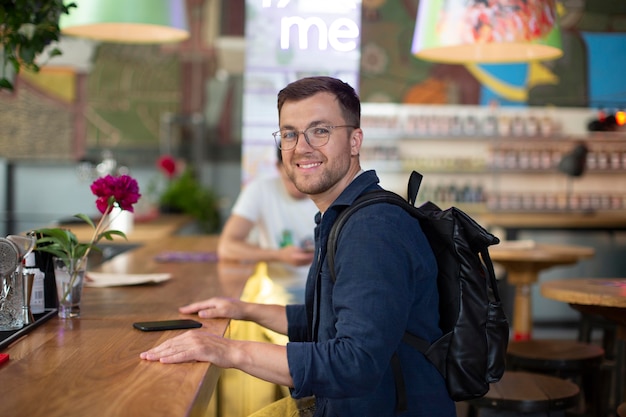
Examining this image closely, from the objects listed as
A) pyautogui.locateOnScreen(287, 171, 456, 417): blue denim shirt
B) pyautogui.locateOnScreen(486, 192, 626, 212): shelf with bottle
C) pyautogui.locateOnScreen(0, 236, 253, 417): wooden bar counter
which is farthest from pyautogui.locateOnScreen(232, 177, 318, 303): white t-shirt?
pyautogui.locateOnScreen(486, 192, 626, 212): shelf with bottle

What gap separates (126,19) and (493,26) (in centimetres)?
170

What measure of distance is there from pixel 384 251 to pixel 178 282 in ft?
5.19

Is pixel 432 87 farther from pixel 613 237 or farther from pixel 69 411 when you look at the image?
pixel 69 411

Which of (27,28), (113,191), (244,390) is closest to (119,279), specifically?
(244,390)

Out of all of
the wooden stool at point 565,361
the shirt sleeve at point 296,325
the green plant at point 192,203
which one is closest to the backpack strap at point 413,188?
the shirt sleeve at point 296,325

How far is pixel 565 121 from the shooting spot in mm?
Answer: 9789

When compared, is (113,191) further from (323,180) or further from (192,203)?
(192,203)

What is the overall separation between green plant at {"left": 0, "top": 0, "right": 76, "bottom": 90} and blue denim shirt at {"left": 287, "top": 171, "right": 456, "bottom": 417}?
136 centimetres

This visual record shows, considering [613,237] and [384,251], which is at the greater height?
[384,251]

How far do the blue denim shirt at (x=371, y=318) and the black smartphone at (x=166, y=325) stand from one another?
40 centimetres

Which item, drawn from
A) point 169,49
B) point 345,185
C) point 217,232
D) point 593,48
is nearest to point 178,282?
point 345,185

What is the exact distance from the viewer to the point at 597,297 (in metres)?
3.22

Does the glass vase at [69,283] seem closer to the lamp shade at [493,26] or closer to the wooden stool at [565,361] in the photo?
the wooden stool at [565,361]

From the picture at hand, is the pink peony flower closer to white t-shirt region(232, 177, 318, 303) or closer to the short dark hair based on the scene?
the short dark hair
